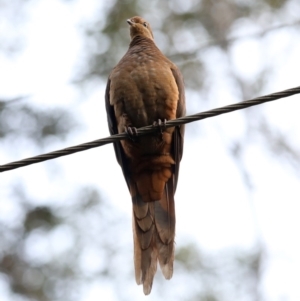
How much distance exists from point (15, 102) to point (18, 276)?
331cm

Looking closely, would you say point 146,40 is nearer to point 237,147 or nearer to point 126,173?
point 126,173

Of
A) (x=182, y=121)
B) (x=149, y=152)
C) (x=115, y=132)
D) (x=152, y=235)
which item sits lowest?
(x=152, y=235)

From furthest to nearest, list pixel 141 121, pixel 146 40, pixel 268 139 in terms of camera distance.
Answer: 1. pixel 268 139
2. pixel 146 40
3. pixel 141 121

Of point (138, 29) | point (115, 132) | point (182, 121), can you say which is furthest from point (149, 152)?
point (138, 29)

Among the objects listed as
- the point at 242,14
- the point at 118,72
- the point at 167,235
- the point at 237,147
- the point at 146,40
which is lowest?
the point at 167,235

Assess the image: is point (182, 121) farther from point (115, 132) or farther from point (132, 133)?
point (115, 132)

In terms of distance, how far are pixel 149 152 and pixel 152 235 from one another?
701mm

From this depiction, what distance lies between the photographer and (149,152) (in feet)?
18.5

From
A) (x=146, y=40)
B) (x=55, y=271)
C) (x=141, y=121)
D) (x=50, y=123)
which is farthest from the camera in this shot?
(x=50, y=123)

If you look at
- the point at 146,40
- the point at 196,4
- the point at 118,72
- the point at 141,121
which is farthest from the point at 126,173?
the point at 196,4

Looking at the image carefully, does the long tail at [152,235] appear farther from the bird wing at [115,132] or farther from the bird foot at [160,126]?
the bird foot at [160,126]

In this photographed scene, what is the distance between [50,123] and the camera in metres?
11.8

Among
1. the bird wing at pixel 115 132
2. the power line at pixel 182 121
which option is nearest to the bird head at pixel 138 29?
the bird wing at pixel 115 132

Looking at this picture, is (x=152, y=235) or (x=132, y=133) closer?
(x=132, y=133)
